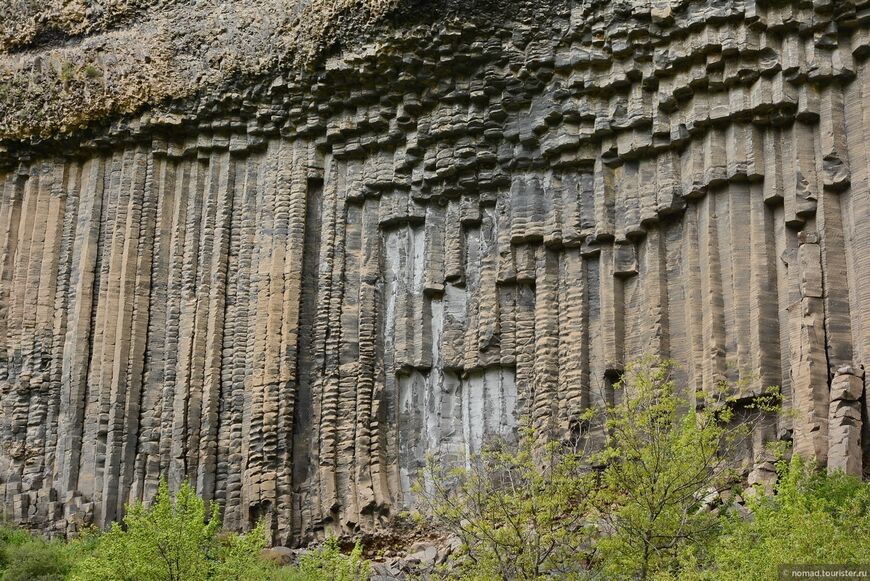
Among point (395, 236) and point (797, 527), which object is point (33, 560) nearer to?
point (395, 236)

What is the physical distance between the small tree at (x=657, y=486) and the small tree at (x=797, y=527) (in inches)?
13.5

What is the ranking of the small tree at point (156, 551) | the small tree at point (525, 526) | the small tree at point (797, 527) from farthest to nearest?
the small tree at point (156, 551)
the small tree at point (525, 526)
the small tree at point (797, 527)

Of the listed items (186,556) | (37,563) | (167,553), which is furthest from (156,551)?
(37,563)

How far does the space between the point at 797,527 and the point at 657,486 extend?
4.41 ft

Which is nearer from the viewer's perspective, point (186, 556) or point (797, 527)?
point (797, 527)

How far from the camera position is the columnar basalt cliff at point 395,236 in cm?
1374

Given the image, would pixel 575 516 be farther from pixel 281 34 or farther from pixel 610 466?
pixel 281 34

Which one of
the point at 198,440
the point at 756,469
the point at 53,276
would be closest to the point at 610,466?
the point at 756,469

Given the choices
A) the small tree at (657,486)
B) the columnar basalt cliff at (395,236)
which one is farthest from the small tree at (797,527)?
the columnar basalt cliff at (395,236)

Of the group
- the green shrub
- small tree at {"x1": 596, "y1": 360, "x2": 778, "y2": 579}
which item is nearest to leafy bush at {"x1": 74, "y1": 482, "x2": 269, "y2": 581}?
the green shrub

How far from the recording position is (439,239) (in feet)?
54.2

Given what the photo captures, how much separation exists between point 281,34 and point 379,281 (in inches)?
134

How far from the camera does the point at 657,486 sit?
11.0 m

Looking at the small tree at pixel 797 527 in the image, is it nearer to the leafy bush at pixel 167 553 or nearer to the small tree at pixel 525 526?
the small tree at pixel 525 526
